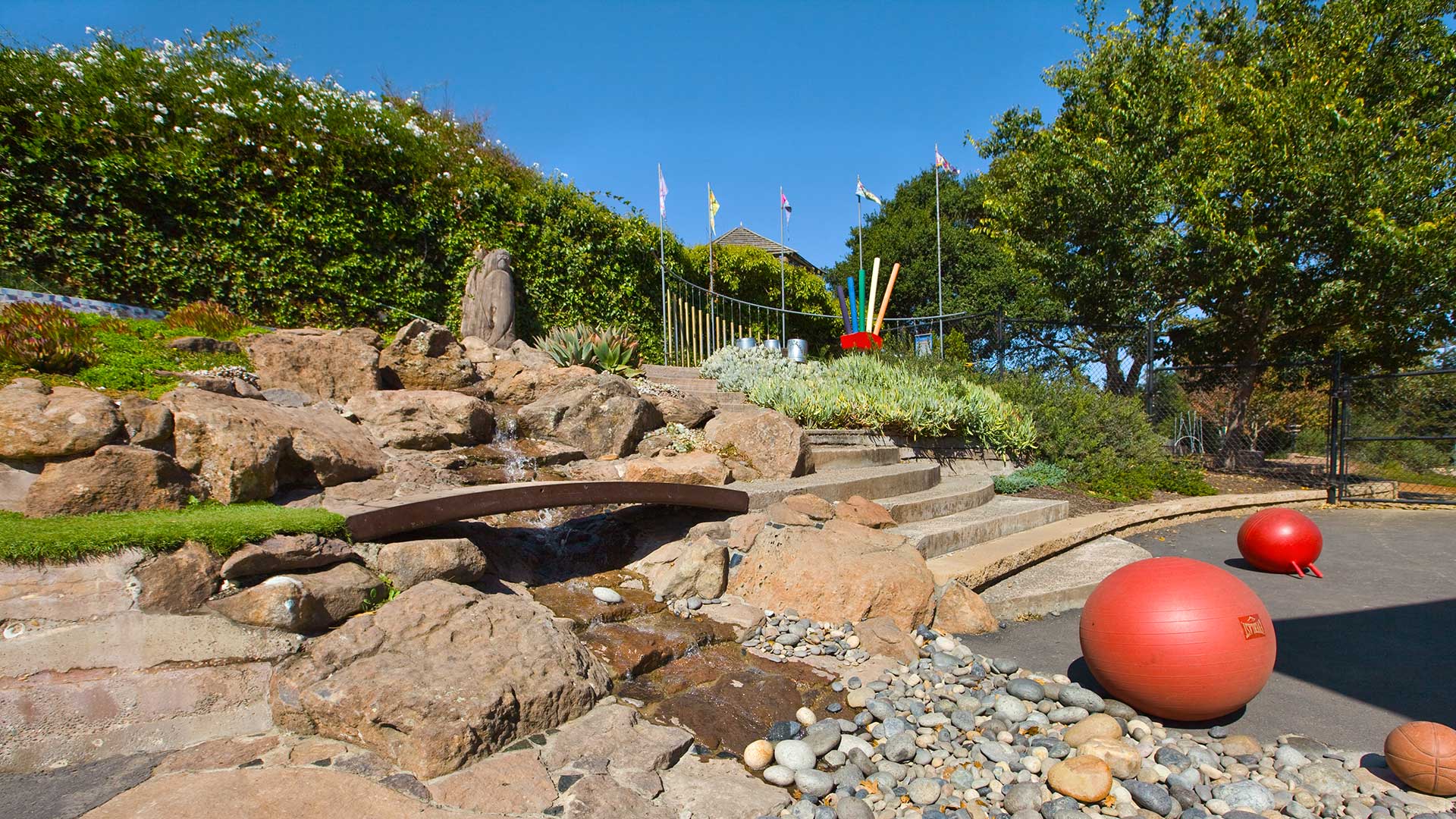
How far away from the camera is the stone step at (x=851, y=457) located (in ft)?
24.8

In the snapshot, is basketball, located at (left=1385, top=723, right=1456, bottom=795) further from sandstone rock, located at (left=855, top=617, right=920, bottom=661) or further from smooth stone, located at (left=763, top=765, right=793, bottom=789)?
smooth stone, located at (left=763, top=765, right=793, bottom=789)

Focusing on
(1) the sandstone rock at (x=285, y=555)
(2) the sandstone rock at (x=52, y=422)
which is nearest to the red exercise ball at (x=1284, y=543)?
(1) the sandstone rock at (x=285, y=555)

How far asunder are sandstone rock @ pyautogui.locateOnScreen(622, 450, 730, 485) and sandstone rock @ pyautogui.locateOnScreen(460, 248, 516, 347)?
431cm

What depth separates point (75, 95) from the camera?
305 inches

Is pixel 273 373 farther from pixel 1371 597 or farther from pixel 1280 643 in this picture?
pixel 1371 597

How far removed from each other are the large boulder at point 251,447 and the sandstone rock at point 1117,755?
180 inches

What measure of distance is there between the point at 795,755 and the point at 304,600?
226cm

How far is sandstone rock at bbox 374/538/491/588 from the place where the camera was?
355 centimetres

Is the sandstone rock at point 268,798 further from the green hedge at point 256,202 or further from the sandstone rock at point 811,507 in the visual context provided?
the green hedge at point 256,202

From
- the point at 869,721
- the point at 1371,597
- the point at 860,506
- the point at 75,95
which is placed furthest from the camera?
the point at 75,95

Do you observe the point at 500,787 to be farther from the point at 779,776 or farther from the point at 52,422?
the point at 52,422

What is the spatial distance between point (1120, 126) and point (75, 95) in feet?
46.2

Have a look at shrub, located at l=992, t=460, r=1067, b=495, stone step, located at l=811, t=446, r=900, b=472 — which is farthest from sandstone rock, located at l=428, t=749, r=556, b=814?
shrub, located at l=992, t=460, r=1067, b=495

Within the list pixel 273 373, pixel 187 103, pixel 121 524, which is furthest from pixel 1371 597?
pixel 187 103
